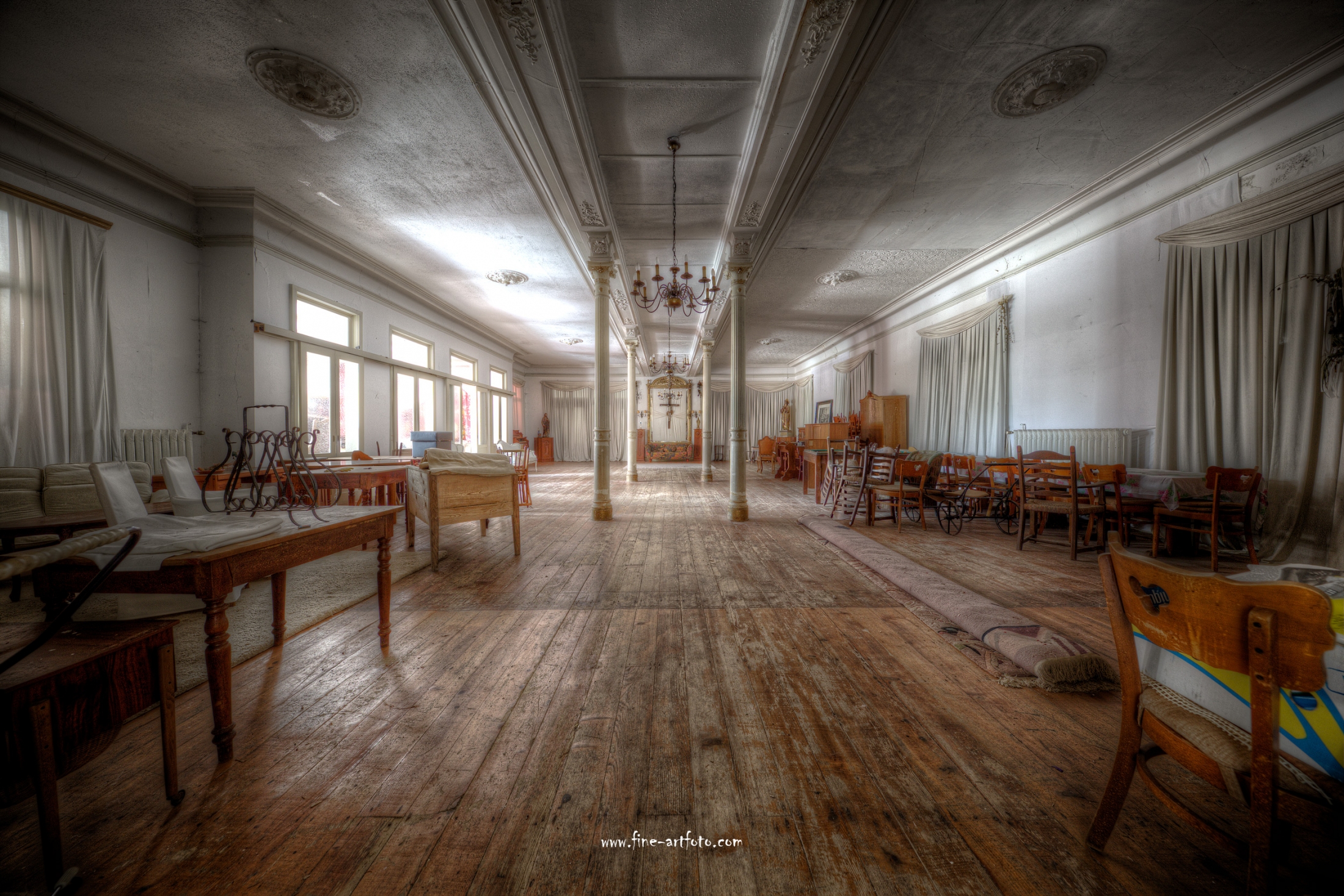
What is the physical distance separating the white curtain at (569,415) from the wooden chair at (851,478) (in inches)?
468

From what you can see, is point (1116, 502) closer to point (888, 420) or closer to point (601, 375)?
point (601, 375)

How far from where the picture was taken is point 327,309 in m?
6.61

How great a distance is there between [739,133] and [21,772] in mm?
5056

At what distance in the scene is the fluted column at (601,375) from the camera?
570cm

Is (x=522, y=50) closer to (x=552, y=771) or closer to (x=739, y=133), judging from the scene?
(x=739, y=133)

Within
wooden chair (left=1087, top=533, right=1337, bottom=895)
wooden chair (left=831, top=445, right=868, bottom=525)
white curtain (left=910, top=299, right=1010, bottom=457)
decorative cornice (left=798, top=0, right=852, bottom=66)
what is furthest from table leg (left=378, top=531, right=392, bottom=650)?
white curtain (left=910, top=299, right=1010, bottom=457)

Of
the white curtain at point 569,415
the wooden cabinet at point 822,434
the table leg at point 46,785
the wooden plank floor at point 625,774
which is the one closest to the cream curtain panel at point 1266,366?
the wooden plank floor at point 625,774

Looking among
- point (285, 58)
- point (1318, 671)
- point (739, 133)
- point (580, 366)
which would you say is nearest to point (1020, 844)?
point (1318, 671)

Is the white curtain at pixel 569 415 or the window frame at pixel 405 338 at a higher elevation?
the window frame at pixel 405 338

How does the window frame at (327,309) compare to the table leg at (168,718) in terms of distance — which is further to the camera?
the window frame at (327,309)

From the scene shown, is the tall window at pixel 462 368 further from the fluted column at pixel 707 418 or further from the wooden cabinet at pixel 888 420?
the wooden cabinet at pixel 888 420

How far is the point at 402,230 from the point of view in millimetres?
5965

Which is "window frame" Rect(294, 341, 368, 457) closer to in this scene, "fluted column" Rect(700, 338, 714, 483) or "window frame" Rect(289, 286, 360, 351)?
"window frame" Rect(289, 286, 360, 351)

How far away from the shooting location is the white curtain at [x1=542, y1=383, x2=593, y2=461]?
663 inches
